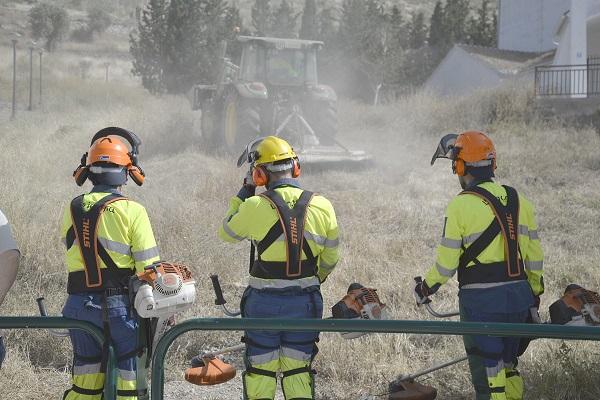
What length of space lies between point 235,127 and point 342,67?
1080 inches

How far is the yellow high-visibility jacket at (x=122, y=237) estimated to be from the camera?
13.6 feet

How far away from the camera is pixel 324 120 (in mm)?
14648

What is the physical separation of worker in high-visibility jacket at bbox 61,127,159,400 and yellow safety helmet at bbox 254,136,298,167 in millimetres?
746

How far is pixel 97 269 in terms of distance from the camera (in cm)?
416

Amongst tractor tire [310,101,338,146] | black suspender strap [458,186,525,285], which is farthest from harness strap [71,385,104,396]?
tractor tire [310,101,338,146]

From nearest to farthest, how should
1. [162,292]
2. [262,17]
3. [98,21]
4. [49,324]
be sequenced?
[49,324] < [162,292] < [262,17] < [98,21]

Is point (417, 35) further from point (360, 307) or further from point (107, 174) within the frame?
point (107, 174)

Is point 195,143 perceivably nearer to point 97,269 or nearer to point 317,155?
point 317,155

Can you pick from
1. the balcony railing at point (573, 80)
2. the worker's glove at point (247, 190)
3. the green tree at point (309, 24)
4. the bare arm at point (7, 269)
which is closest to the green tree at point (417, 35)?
the green tree at point (309, 24)

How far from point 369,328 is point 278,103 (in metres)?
11.6

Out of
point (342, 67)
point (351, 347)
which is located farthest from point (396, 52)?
point (351, 347)

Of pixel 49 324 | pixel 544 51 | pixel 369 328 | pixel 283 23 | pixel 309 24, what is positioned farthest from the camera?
pixel 309 24

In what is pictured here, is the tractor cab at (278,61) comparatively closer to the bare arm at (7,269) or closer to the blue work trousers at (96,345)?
the blue work trousers at (96,345)

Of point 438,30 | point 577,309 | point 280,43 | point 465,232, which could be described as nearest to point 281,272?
point 465,232
